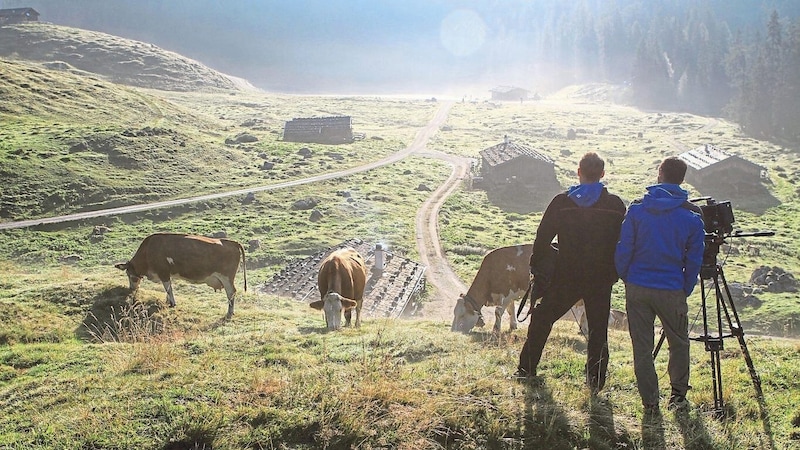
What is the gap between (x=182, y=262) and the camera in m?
15.7

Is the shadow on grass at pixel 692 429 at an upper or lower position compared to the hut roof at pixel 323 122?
lower

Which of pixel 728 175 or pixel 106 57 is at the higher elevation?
pixel 106 57

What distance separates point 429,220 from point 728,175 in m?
34.7

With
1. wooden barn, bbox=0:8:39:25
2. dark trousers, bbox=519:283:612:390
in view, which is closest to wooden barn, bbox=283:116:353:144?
dark trousers, bbox=519:283:612:390

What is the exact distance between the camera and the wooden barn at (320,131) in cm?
7606

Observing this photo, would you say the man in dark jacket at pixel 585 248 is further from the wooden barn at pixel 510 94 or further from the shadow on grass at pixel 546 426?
the wooden barn at pixel 510 94

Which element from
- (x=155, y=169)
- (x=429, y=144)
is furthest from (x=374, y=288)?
(x=429, y=144)

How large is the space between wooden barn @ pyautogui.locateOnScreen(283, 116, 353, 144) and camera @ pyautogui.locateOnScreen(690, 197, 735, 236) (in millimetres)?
71505

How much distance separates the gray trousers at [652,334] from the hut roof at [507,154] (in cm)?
5151

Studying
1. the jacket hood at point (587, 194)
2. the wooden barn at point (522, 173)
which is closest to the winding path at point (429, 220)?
the wooden barn at point (522, 173)

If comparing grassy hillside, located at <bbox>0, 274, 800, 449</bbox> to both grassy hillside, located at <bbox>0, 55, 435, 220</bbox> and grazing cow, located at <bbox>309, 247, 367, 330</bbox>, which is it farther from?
grassy hillside, located at <bbox>0, 55, 435, 220</bbox>

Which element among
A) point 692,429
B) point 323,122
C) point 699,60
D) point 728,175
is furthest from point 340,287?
point 699,60

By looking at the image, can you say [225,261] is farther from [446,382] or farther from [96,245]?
[96,245]

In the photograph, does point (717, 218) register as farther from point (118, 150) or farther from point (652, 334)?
point (118, 150)
